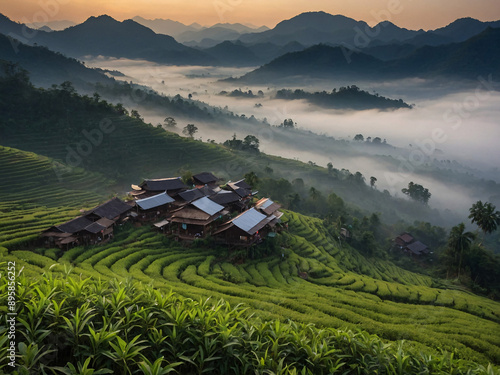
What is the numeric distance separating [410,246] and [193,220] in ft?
184

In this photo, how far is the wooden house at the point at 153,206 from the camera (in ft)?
122

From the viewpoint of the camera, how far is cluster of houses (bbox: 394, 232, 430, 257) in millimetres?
69438

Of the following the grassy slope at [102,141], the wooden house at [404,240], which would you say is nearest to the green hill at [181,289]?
the grassy slope at [102,141]

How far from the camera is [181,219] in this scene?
34.0m

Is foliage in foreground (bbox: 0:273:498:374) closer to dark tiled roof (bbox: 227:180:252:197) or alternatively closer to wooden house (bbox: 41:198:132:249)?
wooden house (bbox: 41:198:132:249)

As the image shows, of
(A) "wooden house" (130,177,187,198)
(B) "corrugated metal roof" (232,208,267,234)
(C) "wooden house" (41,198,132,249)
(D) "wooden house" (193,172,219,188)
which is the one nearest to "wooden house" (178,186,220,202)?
(A) "wooden house" (130,177,187,198)

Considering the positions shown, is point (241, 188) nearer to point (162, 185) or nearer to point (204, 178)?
point (204, 178)

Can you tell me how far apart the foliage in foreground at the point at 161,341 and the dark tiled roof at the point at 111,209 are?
89.1 ft

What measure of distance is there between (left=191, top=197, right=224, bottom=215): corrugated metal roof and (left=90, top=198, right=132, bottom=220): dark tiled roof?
8.80 metres

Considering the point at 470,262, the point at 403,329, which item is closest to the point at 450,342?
the point at 403,329

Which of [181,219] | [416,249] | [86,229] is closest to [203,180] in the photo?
[181,219]

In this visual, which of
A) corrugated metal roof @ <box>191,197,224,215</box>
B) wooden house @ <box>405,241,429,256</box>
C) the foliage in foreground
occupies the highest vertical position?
the foliage in foreground

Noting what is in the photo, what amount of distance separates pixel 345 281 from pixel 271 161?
88.8m

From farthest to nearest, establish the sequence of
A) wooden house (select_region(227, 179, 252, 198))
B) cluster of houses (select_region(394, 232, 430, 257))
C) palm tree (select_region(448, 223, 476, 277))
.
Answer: cluster of houses (select_region(394, 232, 430, 257)), palm tree (select_region(448, 223, 476, 277)), wooden house (select_region(227, 179, 252, 198))
